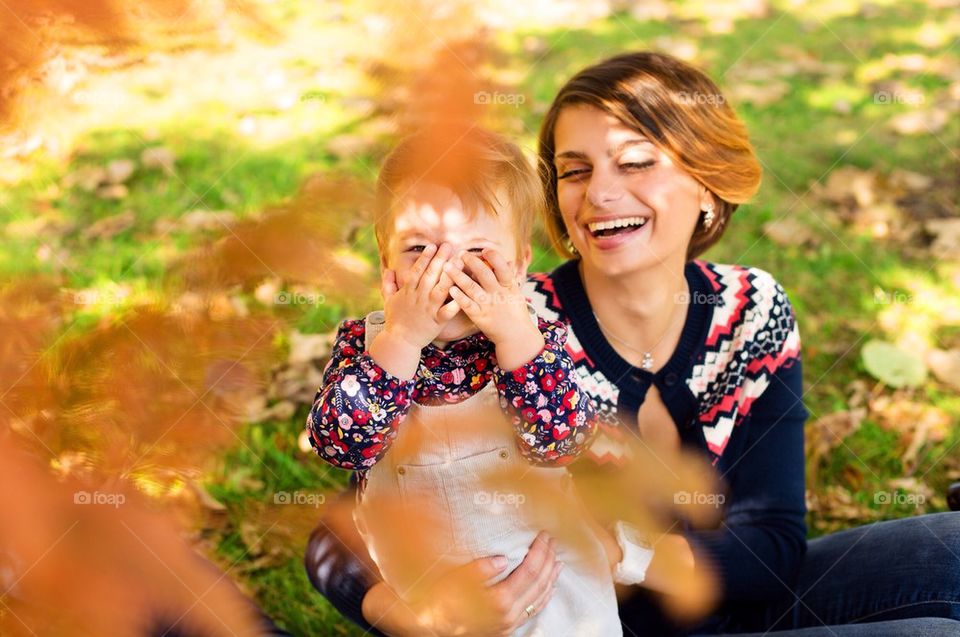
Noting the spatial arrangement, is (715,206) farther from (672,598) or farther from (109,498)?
(109,498)

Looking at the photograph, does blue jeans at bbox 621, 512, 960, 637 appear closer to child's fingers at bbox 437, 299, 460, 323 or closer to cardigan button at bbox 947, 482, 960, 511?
cardigan button at bbox 947, 482, 960, 511

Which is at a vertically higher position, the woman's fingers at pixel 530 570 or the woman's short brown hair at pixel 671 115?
the woman's short brown hair at pixel 671 115

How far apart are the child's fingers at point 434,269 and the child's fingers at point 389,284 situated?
3.8 inches

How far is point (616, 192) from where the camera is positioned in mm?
1684

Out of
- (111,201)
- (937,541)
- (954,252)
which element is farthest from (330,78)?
(954,252)

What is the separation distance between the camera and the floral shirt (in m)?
1.23

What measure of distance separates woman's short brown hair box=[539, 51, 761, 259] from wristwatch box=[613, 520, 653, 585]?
69 cm

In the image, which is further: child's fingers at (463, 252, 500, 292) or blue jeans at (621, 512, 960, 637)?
blue jeans at (621, 512, 960, 637)

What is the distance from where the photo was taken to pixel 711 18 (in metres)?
4.66

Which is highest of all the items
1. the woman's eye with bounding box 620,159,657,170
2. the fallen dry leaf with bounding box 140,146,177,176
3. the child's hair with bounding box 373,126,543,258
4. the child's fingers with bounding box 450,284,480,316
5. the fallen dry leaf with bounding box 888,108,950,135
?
the child's hair with bounding box 373,126,543,258

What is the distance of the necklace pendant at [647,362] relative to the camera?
183cm

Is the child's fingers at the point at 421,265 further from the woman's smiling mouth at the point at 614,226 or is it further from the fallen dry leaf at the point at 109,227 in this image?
the fallen dry leaf at the point at 109,227

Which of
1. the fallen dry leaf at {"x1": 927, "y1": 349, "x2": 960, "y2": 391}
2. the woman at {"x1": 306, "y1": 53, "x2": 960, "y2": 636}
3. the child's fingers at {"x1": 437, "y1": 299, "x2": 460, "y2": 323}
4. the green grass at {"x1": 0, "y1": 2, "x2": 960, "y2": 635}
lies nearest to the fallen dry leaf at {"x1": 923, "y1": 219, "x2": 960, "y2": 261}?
the green grass at {"x1": 0, "y1": 2, "x2": 960, "y2": 635}

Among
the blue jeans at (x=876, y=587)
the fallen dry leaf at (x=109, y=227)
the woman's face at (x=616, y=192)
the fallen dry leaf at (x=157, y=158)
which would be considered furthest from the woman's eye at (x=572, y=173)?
the fallen dry leaf at (x=157, y=158)
